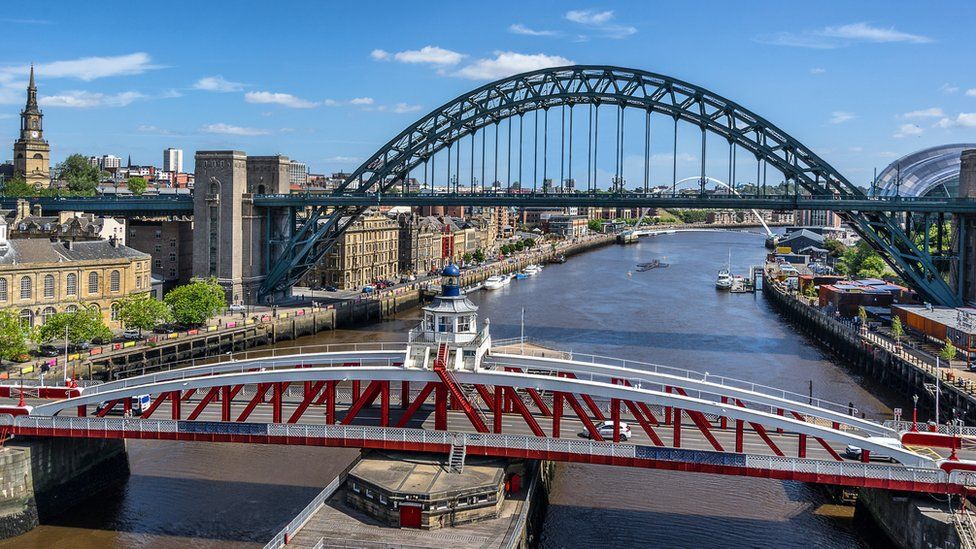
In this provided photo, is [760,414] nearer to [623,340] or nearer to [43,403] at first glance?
[43,403]

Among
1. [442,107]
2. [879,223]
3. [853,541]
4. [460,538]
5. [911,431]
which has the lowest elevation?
[853,541]

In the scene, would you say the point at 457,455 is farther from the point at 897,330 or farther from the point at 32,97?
the point at 32,97

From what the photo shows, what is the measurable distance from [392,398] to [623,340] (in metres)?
30.7

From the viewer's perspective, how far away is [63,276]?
50.7 meters

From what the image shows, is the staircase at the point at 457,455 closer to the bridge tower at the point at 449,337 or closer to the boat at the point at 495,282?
the bridge tower at the point at 449,337

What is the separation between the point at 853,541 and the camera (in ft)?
85.1

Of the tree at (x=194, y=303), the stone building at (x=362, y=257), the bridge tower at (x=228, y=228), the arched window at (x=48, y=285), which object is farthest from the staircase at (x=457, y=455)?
the stone building at (x=362, y=257)

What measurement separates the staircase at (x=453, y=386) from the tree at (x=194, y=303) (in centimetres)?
3362

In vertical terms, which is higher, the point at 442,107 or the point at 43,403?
the point at 442,107

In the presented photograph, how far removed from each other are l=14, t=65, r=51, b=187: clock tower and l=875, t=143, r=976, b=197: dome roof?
331 feet

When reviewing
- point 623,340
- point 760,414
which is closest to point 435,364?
point 760,414

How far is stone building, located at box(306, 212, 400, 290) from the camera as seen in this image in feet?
270

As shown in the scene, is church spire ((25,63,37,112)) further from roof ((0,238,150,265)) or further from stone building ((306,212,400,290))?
roof ((0,238,150,265))

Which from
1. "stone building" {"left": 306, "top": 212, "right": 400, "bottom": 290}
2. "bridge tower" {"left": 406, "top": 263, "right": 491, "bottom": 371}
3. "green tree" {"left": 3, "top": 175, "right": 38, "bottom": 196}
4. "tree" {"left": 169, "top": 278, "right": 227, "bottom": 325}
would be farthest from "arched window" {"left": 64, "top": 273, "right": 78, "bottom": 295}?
"green tree" {"left": 3, "top": 175, "right": 38, "bottom": 196}
